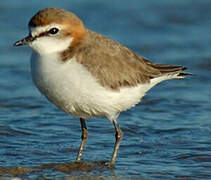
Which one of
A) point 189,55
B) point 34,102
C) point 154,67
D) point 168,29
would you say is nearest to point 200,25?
point 168,29

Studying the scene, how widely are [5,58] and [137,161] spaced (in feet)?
19.9

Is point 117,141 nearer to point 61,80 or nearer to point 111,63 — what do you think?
point 111,63

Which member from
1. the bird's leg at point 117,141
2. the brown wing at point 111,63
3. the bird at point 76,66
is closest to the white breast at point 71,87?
the bird at point 76,66

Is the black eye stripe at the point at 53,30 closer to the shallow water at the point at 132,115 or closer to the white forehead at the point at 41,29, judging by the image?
the white forehead at the point at 41,29

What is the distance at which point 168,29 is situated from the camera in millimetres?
15891

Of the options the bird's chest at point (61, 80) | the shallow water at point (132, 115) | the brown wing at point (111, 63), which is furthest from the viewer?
the shallow water at point (132, 115)

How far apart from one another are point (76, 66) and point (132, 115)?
324cm

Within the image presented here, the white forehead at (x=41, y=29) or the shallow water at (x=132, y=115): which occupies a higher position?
the white forehead at (x=41, y=29)

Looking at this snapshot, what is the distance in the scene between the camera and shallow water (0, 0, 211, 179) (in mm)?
8102

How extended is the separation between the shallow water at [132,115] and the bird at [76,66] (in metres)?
0.90

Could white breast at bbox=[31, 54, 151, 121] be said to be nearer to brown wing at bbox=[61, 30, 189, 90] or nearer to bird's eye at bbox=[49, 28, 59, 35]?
brown wing at bbox=[61, 30, 189, 90]

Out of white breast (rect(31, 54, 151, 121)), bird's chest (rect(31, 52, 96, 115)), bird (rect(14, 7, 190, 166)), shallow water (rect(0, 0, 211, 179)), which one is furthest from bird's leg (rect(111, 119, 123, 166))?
bird's chest (rect(31, 52, 96, 115))

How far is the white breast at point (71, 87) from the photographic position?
731 cm

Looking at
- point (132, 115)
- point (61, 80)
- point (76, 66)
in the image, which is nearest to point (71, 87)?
point (61, 80)
